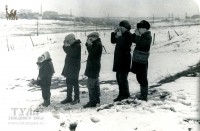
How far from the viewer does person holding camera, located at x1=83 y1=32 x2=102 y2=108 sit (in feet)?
17.4

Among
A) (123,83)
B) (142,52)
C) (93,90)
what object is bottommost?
(93,90)

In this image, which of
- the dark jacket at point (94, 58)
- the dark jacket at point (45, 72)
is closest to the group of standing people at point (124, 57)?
the dark jacket at point (94, 58)

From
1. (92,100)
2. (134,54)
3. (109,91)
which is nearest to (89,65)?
(92,100)

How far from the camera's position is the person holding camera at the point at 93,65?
530cm

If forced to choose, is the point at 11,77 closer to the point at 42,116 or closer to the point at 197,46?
the point at 42,116

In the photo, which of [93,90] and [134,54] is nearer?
[134,54]

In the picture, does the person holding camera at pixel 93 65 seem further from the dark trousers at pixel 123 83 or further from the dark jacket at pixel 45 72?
the dark jacket at pixel 45 72

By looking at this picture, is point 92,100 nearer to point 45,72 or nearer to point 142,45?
point 45,72

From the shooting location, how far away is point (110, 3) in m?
6.98

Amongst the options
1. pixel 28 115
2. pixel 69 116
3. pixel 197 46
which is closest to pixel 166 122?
pixel 69 116

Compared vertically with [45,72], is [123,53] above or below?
above

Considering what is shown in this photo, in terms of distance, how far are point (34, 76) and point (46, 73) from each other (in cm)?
310

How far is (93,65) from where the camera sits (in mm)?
5379

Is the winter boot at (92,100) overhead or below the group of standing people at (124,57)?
below
